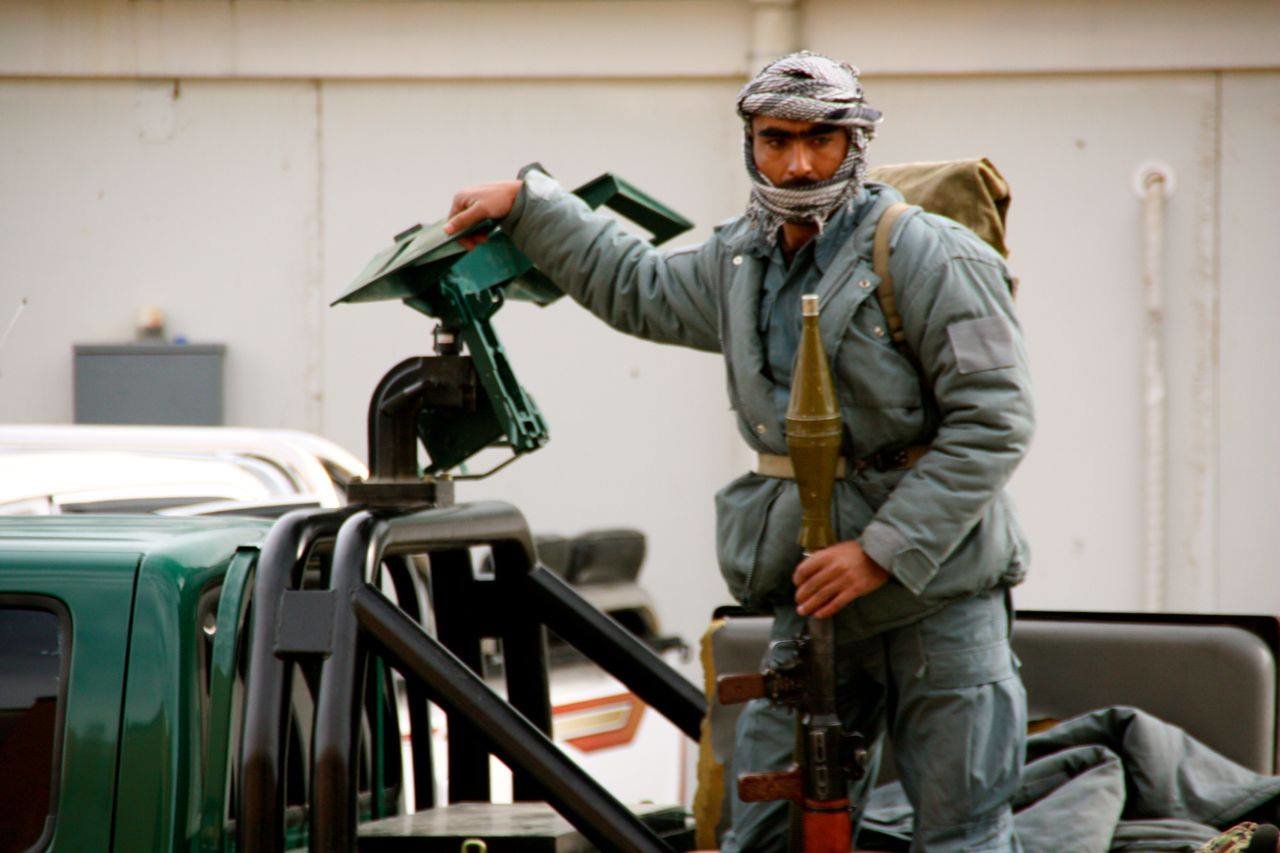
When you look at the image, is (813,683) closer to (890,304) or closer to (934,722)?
(934,722)

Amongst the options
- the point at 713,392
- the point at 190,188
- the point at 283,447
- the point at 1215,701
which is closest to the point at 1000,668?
the point at 1215,701

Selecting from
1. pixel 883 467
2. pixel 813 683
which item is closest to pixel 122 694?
pixel 813 683

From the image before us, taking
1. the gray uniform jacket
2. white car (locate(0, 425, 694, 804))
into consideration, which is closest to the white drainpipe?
white car (locate(0, 425, 694, 804))

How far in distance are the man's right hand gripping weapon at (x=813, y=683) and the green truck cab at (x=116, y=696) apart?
673mm

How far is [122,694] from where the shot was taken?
2.14m

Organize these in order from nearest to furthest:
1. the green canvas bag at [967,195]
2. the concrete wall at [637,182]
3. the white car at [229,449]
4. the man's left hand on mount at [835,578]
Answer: the man's left hand on mount at [835,578]
the green canvas bag at [967,195]
the white car at [229,449]
the concrete wall at [637,182]

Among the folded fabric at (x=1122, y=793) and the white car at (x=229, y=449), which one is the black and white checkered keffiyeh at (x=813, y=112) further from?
the white car at (x=229, y=449)

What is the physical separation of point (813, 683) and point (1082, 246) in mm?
5445

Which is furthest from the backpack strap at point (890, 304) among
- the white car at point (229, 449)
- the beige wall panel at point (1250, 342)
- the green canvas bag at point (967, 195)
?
the beige wall panel at point (1250, 342)

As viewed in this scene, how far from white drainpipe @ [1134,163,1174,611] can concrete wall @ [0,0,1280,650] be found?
2.3 inches

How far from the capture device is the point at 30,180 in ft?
25.5

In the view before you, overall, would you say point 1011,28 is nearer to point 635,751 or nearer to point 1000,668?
point 635,751

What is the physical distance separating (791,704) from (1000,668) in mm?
318

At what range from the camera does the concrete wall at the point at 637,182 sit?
7.24m
